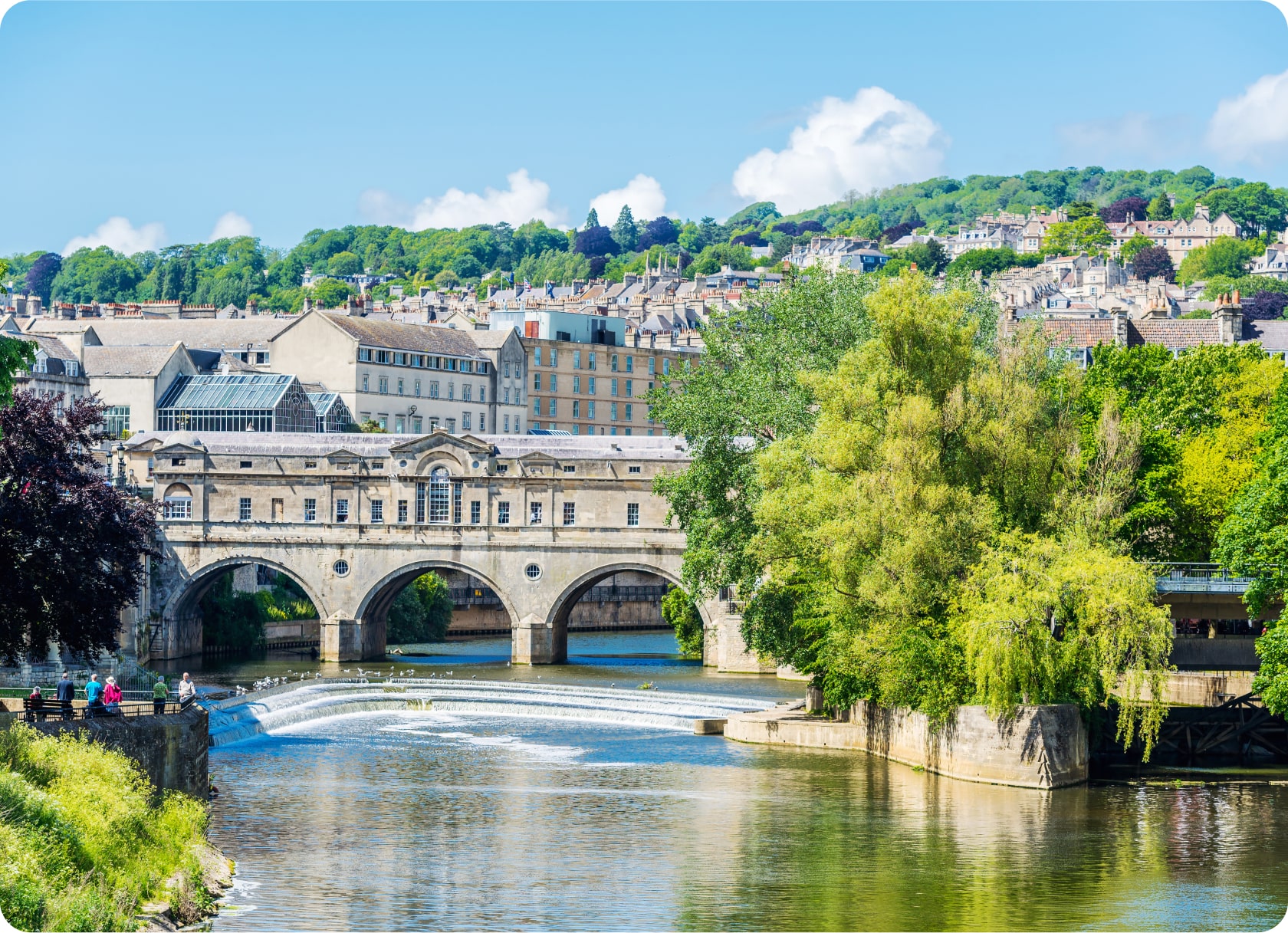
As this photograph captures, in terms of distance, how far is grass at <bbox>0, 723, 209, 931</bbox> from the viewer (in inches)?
1035

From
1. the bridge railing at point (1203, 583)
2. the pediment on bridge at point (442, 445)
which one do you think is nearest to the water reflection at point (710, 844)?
the bridge railing at point (1203, 583)

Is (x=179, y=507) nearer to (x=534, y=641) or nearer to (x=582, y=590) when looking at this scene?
(x=534, y=641)

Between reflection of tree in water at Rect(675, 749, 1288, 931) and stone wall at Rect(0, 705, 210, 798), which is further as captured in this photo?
stone wall at Rect(0, 705, 210, 798)

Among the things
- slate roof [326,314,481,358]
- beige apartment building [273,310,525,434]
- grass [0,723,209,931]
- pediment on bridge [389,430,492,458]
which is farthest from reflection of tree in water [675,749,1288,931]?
slate roof [326,314,481,358]

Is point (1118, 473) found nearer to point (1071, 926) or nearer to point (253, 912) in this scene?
point (1071, 926)

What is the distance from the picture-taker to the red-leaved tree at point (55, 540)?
135ft

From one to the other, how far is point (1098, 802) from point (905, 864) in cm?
899

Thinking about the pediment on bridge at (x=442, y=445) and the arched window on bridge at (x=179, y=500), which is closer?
the pediment on bridge at (x=442, y=445)

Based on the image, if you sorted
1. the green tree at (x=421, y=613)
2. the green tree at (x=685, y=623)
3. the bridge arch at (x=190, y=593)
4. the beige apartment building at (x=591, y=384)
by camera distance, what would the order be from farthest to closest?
1. the beige apartment building at (x=591, y=384)
2. the green tree at (x=421, y=613)
3. the green tree at (x=685, y=623)
4. the bridge arch at (x=190, y=593)

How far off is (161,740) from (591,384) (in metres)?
104

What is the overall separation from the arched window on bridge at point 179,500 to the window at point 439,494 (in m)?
10.0

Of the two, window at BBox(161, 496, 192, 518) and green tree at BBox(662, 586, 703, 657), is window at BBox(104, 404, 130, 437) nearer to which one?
window at BBox(161, 496, 192, 518)

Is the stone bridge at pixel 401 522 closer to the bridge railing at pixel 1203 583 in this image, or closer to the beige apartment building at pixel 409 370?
the bridge railing at pixel 1203 583

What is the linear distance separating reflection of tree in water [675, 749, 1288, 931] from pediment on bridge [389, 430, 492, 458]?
33.2 meters
